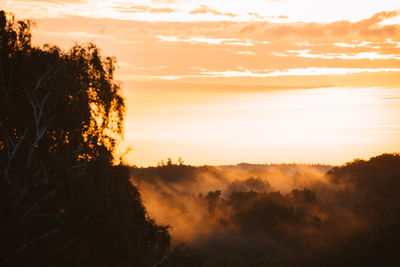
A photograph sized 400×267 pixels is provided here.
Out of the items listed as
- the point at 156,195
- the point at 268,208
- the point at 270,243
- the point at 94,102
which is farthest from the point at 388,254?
the point at 156,195

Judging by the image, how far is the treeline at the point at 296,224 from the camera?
44062 millimetres

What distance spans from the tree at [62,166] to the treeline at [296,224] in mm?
5774

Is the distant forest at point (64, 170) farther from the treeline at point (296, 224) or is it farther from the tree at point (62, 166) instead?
the treeline at point (296, 224)

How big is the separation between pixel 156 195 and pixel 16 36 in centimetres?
6218

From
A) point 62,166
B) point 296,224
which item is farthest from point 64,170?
point 296,224

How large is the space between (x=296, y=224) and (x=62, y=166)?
43.3m

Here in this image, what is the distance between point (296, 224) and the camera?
54.5 m

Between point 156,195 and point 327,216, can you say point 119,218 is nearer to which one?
point 327,216

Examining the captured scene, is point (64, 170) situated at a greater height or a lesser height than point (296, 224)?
greater

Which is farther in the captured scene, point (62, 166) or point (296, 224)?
point (296, 224)

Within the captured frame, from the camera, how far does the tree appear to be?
47.9 ft

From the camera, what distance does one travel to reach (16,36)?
1725 centimetres

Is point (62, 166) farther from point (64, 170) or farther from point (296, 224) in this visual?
point (296, 224)

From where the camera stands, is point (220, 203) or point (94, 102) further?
point (220, 203)
